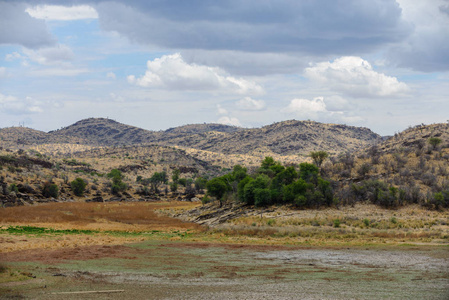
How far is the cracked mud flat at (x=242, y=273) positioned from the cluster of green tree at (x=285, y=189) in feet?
83.4

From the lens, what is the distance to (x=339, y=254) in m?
30.6

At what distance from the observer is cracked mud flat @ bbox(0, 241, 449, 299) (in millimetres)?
18469

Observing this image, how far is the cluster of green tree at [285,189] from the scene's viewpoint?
58281 millimetres

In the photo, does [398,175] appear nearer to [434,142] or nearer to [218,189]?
[434,142]

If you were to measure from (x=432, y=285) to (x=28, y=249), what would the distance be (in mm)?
27458

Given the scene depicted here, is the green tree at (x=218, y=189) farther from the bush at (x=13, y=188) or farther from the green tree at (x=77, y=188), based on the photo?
the green tree at (x=77, y=188)

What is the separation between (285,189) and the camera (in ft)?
199

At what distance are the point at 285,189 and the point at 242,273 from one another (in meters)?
38.1

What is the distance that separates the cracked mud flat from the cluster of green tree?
25.4 metres

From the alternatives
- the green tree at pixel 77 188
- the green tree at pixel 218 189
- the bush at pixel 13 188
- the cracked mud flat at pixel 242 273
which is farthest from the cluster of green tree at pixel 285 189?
the green tree at pixel 77 188

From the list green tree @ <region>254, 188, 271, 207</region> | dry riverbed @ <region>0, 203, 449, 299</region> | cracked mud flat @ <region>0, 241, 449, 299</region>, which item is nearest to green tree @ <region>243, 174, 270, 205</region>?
green tree @ <region>254, 188, 271, 207</region>

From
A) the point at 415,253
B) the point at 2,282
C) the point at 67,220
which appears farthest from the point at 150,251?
the point at 67,220

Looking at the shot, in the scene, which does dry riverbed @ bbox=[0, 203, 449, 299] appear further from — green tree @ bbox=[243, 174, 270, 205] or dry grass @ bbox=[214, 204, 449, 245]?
green tree @ bbox=[243, 174, 270, 205]

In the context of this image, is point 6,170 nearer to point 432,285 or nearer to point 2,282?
point 2,282
